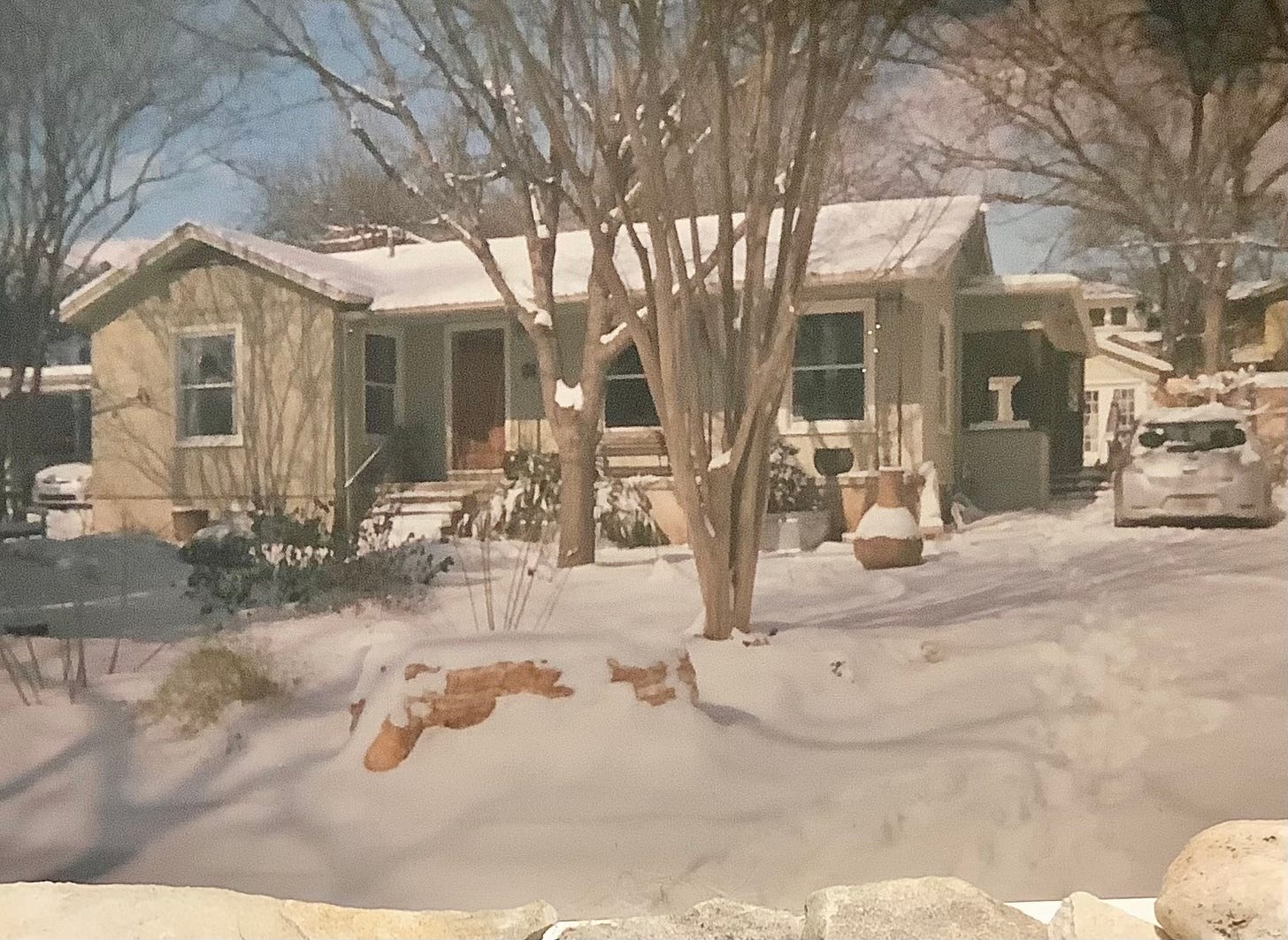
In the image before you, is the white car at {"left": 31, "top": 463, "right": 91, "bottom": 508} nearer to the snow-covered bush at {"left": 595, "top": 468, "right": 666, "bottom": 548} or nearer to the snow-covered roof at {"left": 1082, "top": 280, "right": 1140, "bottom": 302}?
the snow-covered bush at {"left": 595, "top": 468, "right": 666, "bottom": 548}

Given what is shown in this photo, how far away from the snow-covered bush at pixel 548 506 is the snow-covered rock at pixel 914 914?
0.66 m

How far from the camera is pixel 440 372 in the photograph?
5.66ft

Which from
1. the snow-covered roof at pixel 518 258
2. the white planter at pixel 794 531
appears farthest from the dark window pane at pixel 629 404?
the white planter at pixel 794 531

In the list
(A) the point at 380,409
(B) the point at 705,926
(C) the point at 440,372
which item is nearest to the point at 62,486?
(A) the point at 380,409

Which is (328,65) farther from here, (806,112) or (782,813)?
(782,813)

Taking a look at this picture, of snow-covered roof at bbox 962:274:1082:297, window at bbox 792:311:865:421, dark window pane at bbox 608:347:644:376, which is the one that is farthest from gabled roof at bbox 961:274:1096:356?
dark window pane at bbox 608:347:644:376

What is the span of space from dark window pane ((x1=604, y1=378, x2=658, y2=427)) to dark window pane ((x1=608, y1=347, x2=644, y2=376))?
0.04 ft

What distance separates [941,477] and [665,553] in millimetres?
503

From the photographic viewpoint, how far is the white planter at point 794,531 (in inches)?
65.7

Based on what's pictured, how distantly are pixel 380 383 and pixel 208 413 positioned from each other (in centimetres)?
30

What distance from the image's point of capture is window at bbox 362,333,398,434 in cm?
170

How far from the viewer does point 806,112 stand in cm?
163

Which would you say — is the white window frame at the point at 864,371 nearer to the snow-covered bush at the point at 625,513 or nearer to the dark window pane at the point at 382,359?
the snow-covered bush at the point at 625,513

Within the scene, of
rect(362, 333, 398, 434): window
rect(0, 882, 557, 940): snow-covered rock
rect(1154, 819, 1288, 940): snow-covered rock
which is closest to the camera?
rect(1154, 819, 1288, 940): snow-covered rock
